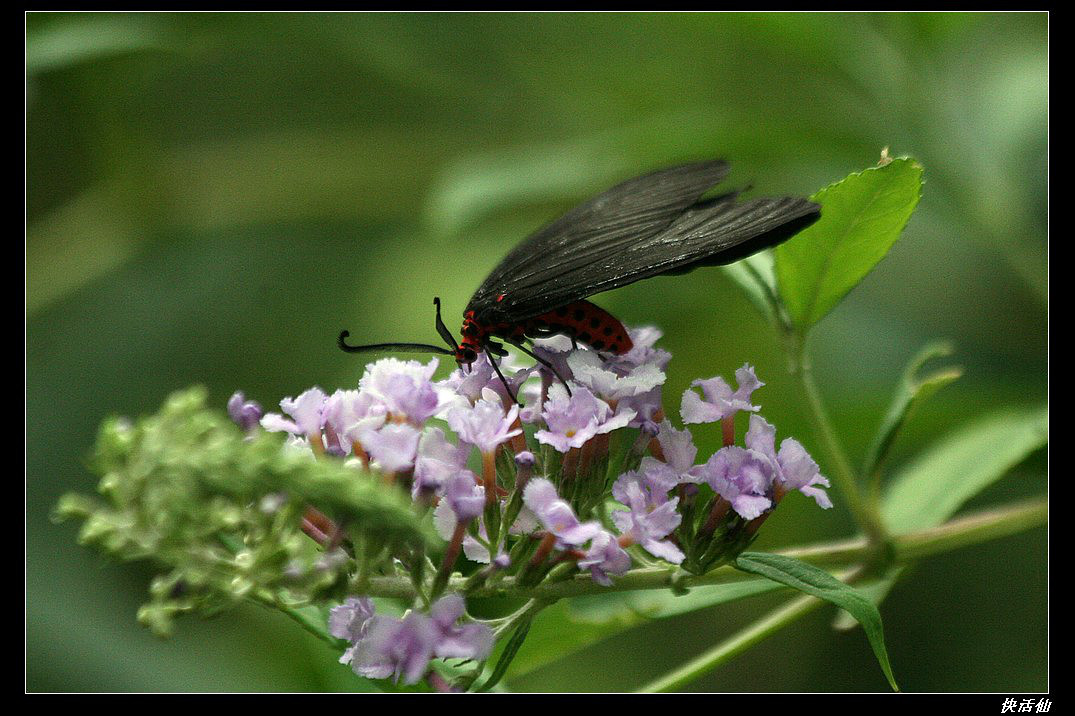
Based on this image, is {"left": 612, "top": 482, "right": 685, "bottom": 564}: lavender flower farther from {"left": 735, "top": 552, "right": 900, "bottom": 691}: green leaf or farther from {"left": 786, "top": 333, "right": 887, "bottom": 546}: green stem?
{"left": 786, "top": 333, "right": 887, "bottom": 546}: green stem

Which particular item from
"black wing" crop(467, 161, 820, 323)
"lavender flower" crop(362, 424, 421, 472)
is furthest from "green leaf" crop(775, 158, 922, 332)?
"lavender flower" crop(362, 424, 421, 472)

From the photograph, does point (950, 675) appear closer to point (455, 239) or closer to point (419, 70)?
point (455, 239)

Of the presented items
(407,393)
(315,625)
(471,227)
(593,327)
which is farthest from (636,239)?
(471,227)

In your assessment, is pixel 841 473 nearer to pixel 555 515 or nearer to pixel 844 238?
pixel 844 238

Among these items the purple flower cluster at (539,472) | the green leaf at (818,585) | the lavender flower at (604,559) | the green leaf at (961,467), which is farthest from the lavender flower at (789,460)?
the green leaf at (961,467)

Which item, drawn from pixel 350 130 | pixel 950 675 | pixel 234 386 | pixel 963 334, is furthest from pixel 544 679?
pixel 350 130
